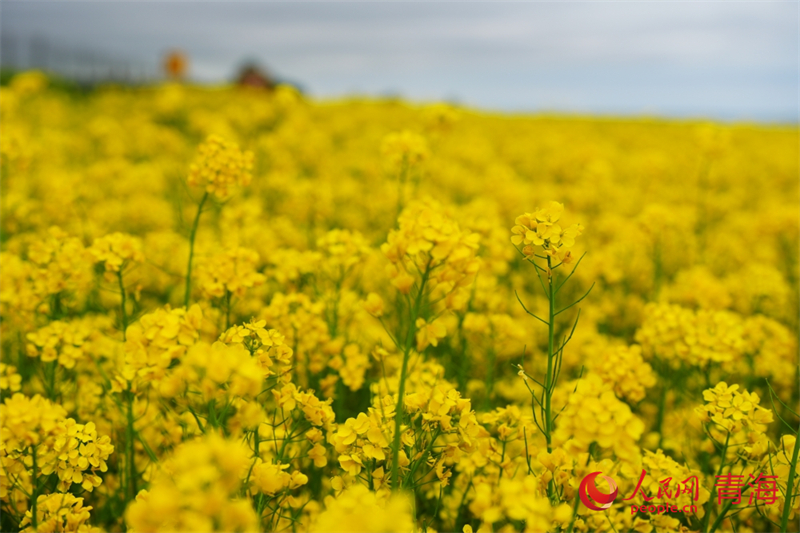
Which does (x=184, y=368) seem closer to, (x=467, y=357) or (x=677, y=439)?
(x=467, y=357)

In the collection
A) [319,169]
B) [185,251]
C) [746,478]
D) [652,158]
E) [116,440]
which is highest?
[652,158]

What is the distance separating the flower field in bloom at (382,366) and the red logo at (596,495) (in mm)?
24

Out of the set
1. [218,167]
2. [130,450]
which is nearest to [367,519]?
[130,450]

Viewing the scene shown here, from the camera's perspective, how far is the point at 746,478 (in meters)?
1.96

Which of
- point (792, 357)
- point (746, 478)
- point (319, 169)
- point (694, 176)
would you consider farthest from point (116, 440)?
point (694, 176)

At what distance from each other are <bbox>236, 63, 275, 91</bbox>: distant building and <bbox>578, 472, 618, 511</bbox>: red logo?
31802mm

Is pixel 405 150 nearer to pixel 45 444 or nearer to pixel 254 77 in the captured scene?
pixel 45 444

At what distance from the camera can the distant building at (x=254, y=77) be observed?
32.4m

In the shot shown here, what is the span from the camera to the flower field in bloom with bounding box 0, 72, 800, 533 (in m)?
1.57

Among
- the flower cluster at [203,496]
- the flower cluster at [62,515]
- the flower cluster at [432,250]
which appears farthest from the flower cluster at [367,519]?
the flower cluster at [62,515]

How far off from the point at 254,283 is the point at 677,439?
82.0 inches

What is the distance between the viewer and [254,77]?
1341 inches

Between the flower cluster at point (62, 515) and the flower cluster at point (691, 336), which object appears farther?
the flower cluster at point (691, 336)

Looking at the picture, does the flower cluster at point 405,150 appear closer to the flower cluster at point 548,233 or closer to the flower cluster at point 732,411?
the flower cluster at point 548,233
